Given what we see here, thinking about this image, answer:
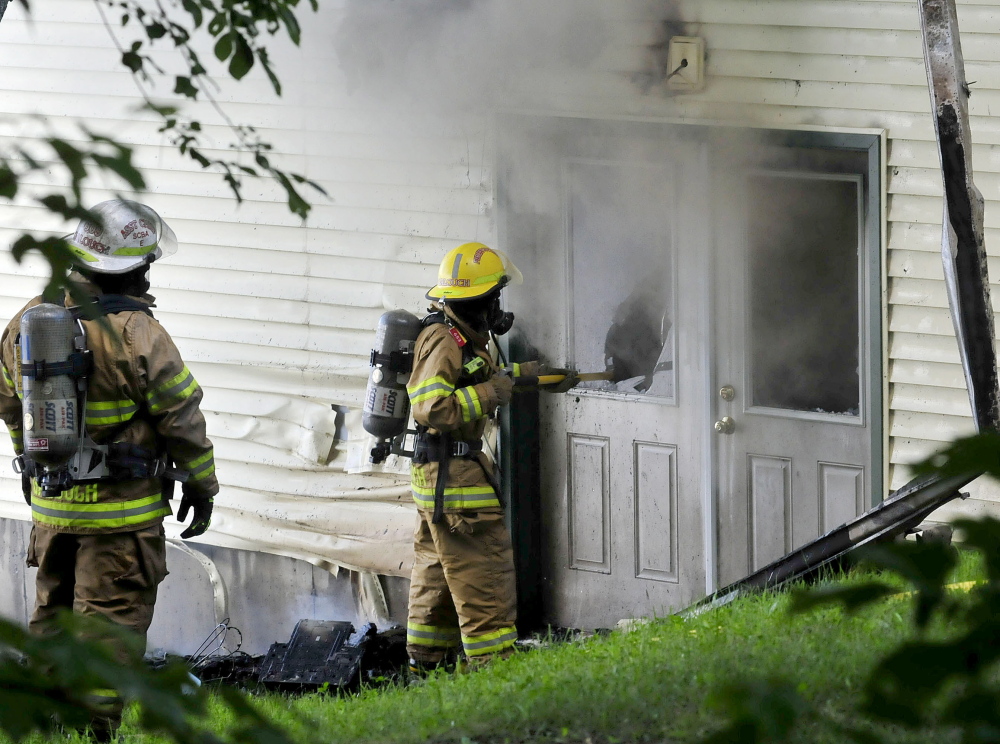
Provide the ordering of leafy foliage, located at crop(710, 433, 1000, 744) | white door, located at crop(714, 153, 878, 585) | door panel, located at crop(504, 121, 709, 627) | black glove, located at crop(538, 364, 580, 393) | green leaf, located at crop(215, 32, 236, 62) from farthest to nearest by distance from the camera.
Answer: door panel, located at crop(504, 121, 709, 627) < black glove, located at crop(538, 364, 580, 393) < white door, located at crop(714, 153, 878, 585) < green leaf, located at crop(215, 32, 236, 62) < leafy foliage, located at crop(710, 433, 1000, 744)

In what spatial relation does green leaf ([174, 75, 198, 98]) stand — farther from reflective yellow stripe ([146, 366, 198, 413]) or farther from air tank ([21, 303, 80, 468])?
reflective yellow stripe ([146, 366, 198, 413])

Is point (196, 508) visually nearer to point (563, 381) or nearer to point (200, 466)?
point (200, 466)

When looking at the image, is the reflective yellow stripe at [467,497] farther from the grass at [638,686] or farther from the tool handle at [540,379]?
the grass at [638,686]

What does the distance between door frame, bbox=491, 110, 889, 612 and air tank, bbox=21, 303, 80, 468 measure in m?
2.54

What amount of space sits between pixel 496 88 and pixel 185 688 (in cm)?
536

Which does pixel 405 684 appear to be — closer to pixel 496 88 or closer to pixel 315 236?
pixel 315 236

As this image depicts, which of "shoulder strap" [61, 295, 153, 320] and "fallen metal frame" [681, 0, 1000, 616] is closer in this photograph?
"fallen metal frame" [681, 0, 1000, 616]

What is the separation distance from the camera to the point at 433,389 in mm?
5359

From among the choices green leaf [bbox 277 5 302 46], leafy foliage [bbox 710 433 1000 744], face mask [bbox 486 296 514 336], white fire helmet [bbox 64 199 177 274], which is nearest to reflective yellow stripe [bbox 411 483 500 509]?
face mask [bbox 486 296 514 336]

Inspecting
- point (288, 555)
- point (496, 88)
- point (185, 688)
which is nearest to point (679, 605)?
point (288, 555)

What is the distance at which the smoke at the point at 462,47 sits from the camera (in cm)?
607

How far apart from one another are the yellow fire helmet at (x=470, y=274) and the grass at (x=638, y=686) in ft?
5.94

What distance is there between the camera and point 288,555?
23.8ft

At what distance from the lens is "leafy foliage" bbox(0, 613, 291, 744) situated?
3.72ft
